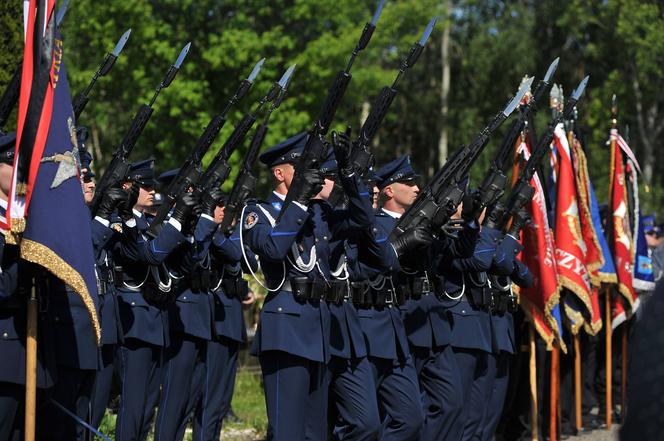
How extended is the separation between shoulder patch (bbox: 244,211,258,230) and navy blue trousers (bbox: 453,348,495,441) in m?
1.90

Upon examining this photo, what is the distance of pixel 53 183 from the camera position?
17.1 feet

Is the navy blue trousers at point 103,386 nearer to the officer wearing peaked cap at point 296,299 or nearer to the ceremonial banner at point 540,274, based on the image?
the officer wearing peaked cap at point 296,299

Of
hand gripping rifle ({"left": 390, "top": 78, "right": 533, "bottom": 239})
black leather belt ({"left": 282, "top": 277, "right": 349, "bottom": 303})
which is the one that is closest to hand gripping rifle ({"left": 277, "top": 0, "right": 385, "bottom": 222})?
black leather belt ({"left": 282, "top": 277, "right": 349, "bottom": 303})

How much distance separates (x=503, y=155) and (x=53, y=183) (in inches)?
175

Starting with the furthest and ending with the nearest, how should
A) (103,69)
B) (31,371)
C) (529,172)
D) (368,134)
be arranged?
(529,172) → (103,69) → (368,134) → (31,371)

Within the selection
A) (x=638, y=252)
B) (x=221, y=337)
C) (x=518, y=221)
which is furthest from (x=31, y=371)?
(x=638, y=252)

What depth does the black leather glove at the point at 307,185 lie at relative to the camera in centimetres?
625

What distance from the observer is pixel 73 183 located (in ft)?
17.3

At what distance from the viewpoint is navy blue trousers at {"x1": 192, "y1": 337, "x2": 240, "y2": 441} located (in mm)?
8203

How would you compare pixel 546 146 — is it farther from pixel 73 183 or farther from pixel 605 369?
pixel 73 183

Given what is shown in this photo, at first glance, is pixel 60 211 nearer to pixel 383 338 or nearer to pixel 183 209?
pixel 183 209

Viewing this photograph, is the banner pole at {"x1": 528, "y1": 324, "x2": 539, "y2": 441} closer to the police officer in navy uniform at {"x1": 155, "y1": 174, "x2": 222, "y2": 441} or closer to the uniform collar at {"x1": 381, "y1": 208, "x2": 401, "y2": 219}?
the uniform collar at {"x1": 381, "y1": 208, "x2": 401, "y2": 219}

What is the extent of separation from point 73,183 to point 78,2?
21403 mm

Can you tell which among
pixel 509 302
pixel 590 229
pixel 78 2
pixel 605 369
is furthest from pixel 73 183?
pixel 78 2
